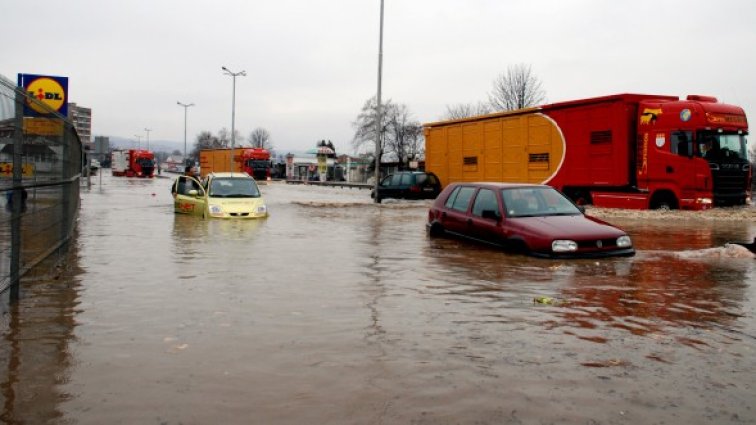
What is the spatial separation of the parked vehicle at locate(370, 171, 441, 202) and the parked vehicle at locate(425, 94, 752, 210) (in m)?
4.92

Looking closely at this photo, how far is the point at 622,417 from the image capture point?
367 centimetres

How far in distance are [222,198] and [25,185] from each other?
419 inches

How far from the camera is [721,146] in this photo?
18.7 m

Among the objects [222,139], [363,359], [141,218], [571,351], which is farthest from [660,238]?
[222,139]

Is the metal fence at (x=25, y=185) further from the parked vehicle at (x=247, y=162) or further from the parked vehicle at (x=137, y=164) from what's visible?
the parked vehicle at (x=137, y=164)

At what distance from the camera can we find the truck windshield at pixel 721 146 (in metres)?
18.5

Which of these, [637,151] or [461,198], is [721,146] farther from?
[461,198]

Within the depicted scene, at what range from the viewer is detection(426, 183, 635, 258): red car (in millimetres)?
10094

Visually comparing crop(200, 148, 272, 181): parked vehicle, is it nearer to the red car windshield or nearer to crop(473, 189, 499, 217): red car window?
crop(473, 189, 499, 217): red car window

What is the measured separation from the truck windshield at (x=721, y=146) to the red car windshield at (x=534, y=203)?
895 cm

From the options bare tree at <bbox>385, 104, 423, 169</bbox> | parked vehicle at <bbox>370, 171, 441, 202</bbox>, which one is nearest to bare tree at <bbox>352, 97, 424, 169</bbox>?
bare tree at <bbox>385, 104, 423, 169</bbox>

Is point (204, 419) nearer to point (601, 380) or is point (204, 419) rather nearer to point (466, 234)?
point (601, 380)

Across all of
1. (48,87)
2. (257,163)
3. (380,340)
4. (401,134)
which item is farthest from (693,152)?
(401,134)

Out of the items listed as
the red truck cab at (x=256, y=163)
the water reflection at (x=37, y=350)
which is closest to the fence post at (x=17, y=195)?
the water reflection at (x=37, y=350)
